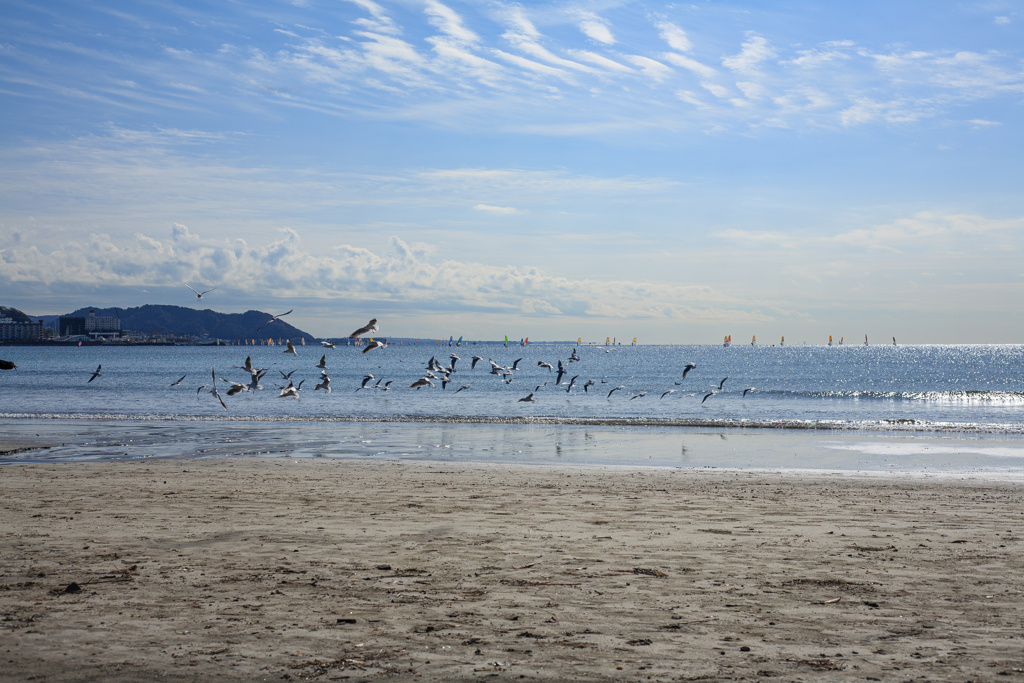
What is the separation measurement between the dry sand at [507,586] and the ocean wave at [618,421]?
66.2 ft

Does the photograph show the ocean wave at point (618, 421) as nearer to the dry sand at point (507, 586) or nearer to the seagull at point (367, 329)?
the seagull at point (367, 329)

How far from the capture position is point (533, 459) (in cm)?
2178

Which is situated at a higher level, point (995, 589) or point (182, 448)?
point (995, 589)

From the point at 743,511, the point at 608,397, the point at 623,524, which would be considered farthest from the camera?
the point at 608,397

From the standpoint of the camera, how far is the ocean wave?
32.9 metres

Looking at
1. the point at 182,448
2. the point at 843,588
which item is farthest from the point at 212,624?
the point at 182,448

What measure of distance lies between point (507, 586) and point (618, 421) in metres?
28.5

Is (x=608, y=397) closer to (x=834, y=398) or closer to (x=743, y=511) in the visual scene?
(x=834, y=398)

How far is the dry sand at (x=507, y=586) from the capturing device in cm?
595

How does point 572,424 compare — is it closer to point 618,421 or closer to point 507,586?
point 618,421

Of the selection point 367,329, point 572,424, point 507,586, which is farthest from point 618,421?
point 507,586

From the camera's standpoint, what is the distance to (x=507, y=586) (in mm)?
7941

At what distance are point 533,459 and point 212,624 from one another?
15449 mm

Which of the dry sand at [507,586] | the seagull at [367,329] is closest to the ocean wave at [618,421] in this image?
the seagull at [367,329]
